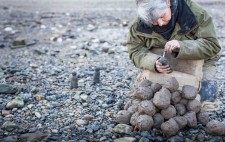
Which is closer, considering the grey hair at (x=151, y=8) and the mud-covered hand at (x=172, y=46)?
the grey hair at (x=151, y=8)

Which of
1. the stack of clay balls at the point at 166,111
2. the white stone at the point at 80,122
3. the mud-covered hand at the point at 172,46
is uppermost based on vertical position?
the mud-covered hand at the point at 172,46

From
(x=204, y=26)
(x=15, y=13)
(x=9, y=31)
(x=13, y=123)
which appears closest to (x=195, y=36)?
(x=204, y=26)

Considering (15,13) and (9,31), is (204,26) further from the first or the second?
(15,13)

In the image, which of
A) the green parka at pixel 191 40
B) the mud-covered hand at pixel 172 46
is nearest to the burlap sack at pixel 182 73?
the green parka at pixel 191 40

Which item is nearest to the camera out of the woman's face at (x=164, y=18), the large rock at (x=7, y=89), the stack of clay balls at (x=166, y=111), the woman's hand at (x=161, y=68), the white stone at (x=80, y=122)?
the stack of clay balls at (x=166, y=111)

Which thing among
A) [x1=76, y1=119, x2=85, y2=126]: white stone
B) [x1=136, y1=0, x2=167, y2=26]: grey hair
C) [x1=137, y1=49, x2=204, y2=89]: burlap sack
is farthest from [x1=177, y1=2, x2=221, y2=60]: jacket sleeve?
[x1=76, y1=119, x2=85, y2=126]: white stone

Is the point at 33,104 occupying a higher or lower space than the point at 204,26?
lower

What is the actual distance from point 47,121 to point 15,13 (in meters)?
7.84

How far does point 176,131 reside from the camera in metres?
4.04

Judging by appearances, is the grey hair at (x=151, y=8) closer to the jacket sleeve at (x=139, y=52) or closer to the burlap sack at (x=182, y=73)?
the jacket sleeve at (x=139, y=52)

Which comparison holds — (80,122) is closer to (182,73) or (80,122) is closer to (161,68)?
(161,68)

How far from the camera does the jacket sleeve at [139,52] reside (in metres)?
4.46

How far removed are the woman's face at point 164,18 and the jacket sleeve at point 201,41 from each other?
296 mm

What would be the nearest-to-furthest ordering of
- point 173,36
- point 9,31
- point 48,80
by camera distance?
point 173,36 < point 48,80 < point 9,31
